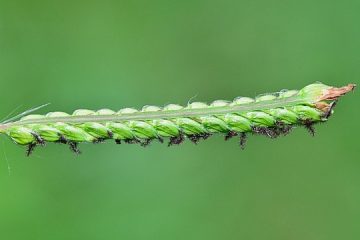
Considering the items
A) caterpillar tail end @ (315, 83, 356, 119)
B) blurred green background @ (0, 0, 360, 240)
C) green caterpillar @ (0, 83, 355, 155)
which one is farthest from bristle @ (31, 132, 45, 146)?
blurred green background @ (0, 0, 360, 240)

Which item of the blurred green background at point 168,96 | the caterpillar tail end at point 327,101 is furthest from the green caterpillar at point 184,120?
the blurred green background at point 168,96

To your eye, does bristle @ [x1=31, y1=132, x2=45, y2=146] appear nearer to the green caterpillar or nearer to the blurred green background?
the green caterpillar

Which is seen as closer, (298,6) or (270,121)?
(270,121)

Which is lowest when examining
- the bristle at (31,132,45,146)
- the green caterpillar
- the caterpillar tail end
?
the bristle at (31,132,45,146)

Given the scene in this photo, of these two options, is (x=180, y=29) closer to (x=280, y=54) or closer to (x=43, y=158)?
(x=280, y=54)

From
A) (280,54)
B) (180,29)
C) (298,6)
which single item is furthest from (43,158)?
(298,6)

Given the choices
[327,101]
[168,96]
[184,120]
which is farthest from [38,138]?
[168,96]
